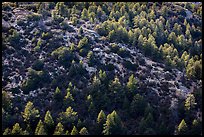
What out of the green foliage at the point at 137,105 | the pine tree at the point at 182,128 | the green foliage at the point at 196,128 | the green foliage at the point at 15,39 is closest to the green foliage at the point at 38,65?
the green foliage at the point at 15,39

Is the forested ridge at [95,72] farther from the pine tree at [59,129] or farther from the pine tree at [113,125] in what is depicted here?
the pine tree at [59,129]

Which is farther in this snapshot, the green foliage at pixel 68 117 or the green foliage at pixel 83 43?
the green foliage at pixel 83 43

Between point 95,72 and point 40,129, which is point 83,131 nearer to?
point 40,129

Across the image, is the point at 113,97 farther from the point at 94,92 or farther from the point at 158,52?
the point at 158,52

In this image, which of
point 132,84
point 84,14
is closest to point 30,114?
point 132,84

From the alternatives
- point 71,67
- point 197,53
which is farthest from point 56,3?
point 197,53

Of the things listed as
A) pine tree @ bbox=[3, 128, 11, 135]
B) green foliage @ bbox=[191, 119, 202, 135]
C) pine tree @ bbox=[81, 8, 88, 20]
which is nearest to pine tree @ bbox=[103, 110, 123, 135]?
green foliage @ bbox=[191, 119, 202, 135]
